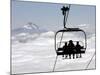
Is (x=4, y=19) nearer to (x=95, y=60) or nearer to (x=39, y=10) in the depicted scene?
(x=39, y=10)

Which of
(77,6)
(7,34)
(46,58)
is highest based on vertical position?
(77,6)

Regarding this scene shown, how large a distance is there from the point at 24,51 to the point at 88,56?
0.67 meters

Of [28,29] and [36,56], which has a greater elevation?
[28,29]

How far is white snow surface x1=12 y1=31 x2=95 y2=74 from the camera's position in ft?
6.32

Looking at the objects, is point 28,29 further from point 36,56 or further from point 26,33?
point 36,56

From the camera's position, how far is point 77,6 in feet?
6.99

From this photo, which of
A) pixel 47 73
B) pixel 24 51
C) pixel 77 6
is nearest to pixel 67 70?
pixel 47 73

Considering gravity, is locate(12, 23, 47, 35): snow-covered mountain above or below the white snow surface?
above

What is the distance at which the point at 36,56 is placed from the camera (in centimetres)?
199

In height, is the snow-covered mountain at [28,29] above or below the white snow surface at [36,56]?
above

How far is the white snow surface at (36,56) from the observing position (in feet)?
6.32

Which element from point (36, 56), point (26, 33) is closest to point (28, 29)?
point (26, 33)

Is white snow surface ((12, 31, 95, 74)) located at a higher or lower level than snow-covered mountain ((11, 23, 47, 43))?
lower

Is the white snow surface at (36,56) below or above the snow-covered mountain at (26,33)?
below
